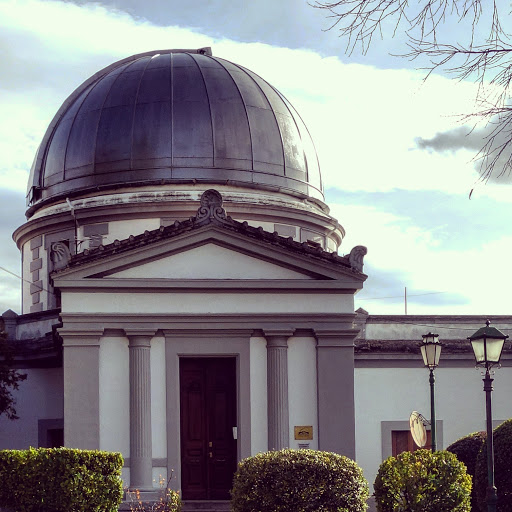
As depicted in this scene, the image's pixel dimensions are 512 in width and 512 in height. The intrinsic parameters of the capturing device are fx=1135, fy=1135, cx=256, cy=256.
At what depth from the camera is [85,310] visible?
23.3 metres

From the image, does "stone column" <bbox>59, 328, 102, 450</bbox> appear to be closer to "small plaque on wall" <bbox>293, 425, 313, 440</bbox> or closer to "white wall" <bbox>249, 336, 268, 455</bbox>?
"white wall" <bbox>249, 336, 268, 455</bbox>

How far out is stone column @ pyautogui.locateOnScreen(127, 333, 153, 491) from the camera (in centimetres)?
2291

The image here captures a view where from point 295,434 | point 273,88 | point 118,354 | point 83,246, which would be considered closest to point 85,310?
point 118,354

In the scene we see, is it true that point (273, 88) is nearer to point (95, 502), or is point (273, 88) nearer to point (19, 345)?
point (19, 345)

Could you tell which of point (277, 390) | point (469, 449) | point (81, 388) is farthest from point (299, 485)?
point (81, 388)

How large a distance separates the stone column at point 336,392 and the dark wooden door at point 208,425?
1894mm

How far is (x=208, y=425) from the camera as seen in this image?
24.1 m

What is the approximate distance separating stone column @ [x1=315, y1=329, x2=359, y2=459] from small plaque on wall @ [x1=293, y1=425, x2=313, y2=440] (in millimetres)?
208

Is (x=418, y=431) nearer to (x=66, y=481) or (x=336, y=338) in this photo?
(x=336, y=338)

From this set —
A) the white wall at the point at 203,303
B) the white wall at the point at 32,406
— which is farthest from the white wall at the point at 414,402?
the white wall at the point at 32,406

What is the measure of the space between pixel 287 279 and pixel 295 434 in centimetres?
324

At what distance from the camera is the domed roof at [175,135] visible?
3067cm

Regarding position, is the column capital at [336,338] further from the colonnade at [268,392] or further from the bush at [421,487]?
the bush at [421,487]

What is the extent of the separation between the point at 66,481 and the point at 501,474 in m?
6.90
